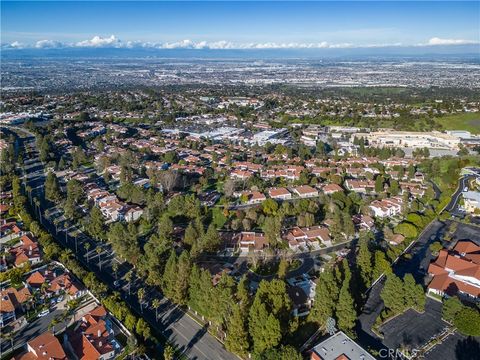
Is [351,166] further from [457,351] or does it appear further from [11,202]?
[11,202]

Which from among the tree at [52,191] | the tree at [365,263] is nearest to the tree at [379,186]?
the tree at [365,263]

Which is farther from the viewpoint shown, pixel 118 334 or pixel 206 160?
pixel 206 160

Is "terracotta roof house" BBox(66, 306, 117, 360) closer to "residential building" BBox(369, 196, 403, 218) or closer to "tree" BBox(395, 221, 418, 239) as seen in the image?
"tree" BBox(395, 221, 418, 239)

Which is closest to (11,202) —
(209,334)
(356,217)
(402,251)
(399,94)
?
(209,334)

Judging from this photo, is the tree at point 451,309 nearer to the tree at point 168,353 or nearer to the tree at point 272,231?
the tree at point 272,231

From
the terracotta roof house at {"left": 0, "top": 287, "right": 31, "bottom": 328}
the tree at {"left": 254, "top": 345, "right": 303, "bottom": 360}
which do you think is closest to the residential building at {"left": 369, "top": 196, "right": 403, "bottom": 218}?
the tree at {"left": 254, "top": 345, "right": 303, "bottom": 360}
